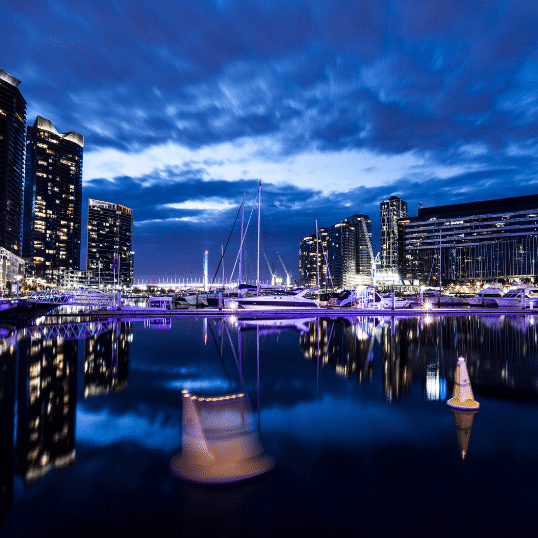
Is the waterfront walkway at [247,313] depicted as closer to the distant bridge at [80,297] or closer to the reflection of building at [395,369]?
the distant bridge at [80,297]

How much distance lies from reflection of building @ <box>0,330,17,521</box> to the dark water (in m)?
0.04

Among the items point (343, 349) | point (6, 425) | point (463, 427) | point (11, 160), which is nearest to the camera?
point (6, 425)

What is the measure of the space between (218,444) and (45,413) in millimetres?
4713

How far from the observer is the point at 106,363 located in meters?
12.7

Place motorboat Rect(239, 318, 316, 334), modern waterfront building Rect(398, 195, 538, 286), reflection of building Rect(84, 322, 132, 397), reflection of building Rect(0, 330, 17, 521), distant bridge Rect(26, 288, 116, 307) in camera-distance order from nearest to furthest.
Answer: reflection of building Rect(0, 330, 17, 521) < reflection of building Rect(84, 322, 132, 397) < motorboat Rect(239, 318, 316, 334) < distant bridge Rect(26, 288, 116, 307) < modern waterfront building Rect(398, 195, 538, 286)

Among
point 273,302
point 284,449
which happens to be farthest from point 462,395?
point 273,302

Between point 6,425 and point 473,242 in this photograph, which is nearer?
point 6,425

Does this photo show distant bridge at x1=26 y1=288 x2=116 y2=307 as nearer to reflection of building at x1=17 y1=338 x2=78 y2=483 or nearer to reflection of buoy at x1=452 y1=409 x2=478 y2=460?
reflection of building at x1=17 y1=338 x2=78 y2=483

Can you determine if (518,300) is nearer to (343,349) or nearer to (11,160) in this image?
(343,349)

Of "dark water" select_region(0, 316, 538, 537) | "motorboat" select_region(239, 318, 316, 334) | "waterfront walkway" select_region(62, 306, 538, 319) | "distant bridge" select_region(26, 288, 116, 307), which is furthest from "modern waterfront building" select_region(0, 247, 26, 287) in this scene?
"dark water" select_region(0, 316, 538, 537)

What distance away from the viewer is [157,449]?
5996 mm

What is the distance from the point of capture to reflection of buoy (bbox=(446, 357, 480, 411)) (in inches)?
318

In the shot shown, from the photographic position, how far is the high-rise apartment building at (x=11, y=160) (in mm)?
143750

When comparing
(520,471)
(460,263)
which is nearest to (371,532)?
(520,471)
